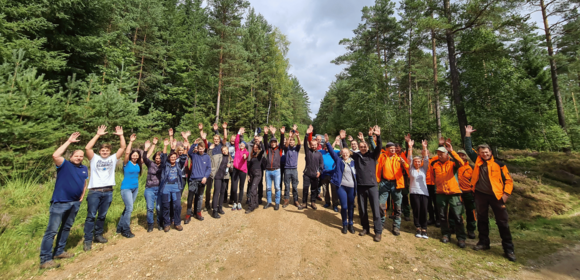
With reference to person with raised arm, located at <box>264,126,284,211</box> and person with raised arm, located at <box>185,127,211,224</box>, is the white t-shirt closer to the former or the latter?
person with raised arm, located at <box>185,127,211,224</box>

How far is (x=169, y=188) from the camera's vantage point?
5289 mm

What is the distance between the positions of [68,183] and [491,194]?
8716 mm

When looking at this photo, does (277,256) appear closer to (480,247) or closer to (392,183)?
(392,183)

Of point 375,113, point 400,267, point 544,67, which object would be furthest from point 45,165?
point 544,67

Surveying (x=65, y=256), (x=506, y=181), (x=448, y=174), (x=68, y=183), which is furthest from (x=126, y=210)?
(x=506, y=181)

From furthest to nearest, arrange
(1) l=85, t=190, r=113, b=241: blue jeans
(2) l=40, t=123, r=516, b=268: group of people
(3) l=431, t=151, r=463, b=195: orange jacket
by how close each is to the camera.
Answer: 1. (3) l=431, t=151, r=463, b=195: orange jacket
2. (1) l=85, t=190, r=113, b=241: blue jeans
3. (2) l=40, t=123, r=516, b=268: group of people

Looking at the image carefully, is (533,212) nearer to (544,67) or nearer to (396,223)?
(396,223)

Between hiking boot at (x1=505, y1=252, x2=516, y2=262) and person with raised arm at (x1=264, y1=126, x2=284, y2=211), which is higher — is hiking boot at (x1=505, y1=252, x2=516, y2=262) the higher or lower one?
the lower one

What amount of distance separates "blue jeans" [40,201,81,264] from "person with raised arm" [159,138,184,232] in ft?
5.16

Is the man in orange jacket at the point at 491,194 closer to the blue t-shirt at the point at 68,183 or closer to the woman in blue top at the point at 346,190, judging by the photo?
the woman in blue top at the point at 346,190

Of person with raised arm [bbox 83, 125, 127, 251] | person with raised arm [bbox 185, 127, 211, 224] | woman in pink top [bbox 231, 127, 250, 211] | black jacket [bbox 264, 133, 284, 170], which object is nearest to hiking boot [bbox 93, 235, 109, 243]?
person with raised arm [bbox 83, 125, 127, 251]

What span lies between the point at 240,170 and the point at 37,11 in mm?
11128

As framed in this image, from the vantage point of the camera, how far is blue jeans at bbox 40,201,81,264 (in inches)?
150

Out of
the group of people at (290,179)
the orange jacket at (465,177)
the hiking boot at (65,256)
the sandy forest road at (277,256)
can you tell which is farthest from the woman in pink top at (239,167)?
the orange jacket at (465,177)
